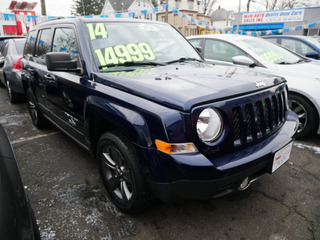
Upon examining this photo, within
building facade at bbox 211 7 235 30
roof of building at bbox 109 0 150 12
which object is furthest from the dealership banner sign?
building facade at bbox 211 7 235 30

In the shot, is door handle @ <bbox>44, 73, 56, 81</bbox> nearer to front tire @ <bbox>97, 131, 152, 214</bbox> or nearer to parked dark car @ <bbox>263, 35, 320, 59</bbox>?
front tire @ <bbox>97, 131, 152, 214</bbox>

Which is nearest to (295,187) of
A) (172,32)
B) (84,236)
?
(84,236)

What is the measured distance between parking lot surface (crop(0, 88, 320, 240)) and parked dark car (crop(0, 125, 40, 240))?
0.92 m

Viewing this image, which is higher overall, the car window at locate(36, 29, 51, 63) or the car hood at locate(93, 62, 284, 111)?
the car window at locate(36, 29, 51, 63)

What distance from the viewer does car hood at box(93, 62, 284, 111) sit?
1669 millimetres

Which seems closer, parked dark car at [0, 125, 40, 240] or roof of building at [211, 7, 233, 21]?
parked dark car at [0, 125, 40, 240]

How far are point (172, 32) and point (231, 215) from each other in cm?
234

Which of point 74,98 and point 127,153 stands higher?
point 74,98

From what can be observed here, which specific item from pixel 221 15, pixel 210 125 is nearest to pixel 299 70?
pixel 210 125

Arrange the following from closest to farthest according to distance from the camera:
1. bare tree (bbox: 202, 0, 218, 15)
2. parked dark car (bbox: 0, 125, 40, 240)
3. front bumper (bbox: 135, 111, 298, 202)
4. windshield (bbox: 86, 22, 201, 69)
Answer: parked dark car (bbox: 0, 125, 40, 240)
front bumper (bbox: 135, 111, 298, 202)
windshield (bbox: 86, 22, 201, 69)
bare tree (bbox: 202, 0, 218, 15)

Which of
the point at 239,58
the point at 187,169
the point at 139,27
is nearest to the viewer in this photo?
the point at 187,169

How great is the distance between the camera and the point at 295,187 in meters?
2.56

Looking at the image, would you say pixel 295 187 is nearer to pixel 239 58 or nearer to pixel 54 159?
pixel 239 58

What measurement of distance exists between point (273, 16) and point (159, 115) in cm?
3055
